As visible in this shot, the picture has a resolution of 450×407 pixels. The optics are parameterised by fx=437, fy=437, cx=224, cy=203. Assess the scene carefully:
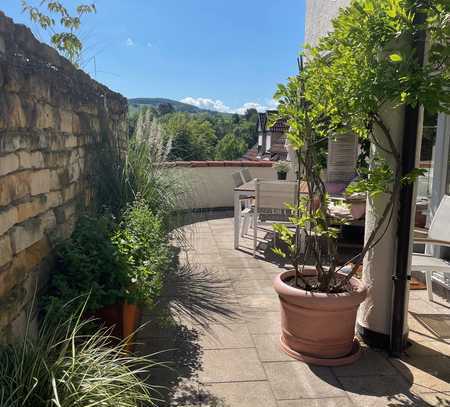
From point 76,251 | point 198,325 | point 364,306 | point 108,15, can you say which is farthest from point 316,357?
point 108,15

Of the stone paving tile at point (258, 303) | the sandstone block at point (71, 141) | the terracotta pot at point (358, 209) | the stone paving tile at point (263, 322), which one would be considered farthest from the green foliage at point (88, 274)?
the terracotta pot at point (358, 209)

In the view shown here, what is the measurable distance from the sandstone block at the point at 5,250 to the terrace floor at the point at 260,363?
106 centimetres

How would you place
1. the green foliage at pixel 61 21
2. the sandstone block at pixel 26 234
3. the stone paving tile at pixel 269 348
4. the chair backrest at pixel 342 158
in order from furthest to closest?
the chair backrest at pixel 342 158 < the green foliage at pixel 61 21 < the stone paving tile at pixel 269 348 < the sandstone block at pixel 26 234

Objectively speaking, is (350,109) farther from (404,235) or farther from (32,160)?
(32,160)

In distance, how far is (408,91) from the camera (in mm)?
2277

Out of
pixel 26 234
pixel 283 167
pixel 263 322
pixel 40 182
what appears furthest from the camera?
pixel 283 167

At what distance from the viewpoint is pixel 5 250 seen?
1.89 m

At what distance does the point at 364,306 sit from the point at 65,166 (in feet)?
7.23

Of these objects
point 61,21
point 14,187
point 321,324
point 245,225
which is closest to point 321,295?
point 321,324

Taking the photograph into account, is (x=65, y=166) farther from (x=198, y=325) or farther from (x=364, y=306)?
(x=364, y=306)

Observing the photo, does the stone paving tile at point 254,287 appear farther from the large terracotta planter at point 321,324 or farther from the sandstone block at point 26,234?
the sandstone block at point 26,234

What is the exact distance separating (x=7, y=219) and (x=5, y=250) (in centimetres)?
13

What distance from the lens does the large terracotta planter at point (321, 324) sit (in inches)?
102

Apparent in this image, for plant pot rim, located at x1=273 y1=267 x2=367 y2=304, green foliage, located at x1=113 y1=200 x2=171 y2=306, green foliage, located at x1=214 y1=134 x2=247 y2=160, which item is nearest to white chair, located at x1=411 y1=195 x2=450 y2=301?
plant pot rim, located at x1=273 y1=267 x2=367 y2=304
